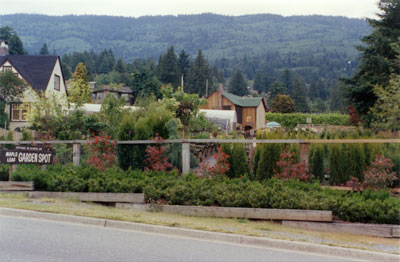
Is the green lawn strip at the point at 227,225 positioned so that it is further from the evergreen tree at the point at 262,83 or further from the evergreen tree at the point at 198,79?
the evergreen tree at the point at 262,83

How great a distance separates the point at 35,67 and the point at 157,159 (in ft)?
118

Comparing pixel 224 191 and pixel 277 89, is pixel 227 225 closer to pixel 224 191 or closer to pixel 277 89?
pixel 224 191

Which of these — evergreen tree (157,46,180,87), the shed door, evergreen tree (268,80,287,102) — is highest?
evergreen tree (157,46,180,87)

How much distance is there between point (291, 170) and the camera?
11445mm

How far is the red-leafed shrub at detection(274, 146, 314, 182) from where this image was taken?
11.3 m

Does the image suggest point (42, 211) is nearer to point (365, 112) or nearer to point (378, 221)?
point (378, 221)

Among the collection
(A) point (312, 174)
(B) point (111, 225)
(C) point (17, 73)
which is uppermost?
(C) point (17, 73)

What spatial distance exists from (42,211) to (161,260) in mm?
4315

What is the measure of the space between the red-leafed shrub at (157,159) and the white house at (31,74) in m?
Answer: 30.2

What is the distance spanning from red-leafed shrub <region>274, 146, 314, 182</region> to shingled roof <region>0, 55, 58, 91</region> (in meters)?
36.1

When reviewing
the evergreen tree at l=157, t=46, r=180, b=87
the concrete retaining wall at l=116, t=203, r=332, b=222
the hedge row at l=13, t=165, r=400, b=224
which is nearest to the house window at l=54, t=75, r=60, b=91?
the hedge row at l=13, t=165, r=400, b=224

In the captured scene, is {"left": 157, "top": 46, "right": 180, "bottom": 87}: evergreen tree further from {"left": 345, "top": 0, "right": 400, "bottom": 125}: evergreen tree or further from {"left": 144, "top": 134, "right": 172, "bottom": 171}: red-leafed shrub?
{"left": 144, "top": 134, "right": 172, "bottom": 171}: red-leafed shrub

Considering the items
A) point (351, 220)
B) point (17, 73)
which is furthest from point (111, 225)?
point (17, 73)

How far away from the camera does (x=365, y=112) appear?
3191 cm
